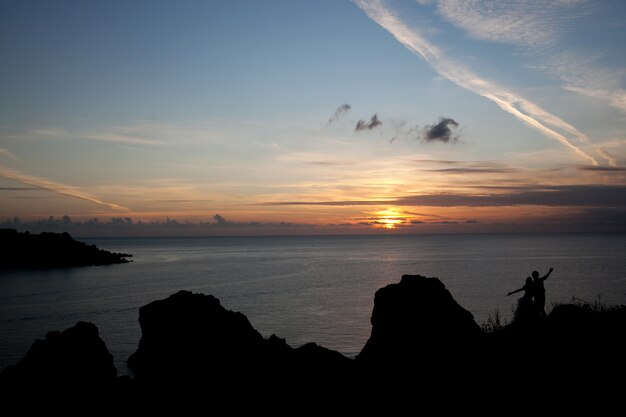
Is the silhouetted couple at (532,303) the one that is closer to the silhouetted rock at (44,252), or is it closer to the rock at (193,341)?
the rock at (193,341)

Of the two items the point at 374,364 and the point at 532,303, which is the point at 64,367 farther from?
the point at 532,303

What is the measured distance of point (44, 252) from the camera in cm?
14250

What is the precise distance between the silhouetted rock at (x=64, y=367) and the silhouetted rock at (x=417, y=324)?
380 inches

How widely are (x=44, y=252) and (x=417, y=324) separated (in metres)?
146

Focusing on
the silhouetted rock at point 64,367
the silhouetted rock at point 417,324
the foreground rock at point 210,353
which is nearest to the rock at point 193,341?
the foreground rock at point 210,353

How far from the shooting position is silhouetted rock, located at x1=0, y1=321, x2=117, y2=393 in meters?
17.5

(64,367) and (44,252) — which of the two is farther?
(44,252)

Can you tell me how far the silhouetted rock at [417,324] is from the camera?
59.2ft

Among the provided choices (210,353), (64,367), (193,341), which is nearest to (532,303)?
(210,353)

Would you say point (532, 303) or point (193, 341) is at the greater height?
point (532, 303)

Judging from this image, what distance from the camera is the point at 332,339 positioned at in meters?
43.2

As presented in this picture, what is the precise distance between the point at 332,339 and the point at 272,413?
26696mm

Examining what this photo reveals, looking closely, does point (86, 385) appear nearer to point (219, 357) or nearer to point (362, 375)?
point (219, 357)

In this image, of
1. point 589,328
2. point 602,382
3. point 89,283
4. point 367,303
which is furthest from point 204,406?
point 89,283
